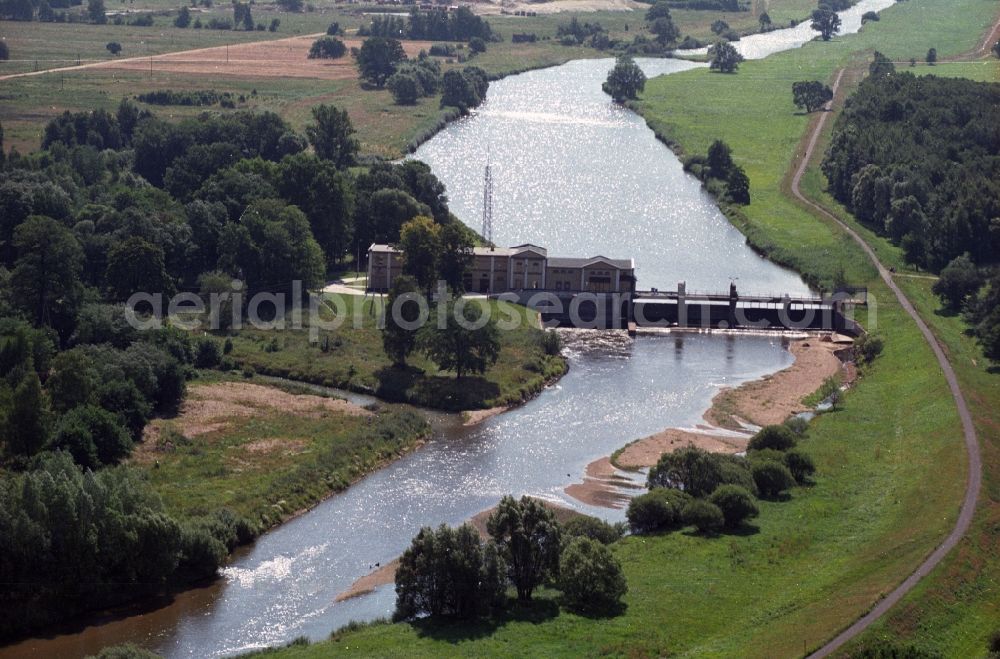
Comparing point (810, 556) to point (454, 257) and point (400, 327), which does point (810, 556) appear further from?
point (454, 257)

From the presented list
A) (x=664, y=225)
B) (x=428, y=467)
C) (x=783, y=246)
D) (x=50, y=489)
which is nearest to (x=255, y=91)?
(x=664, y=225)

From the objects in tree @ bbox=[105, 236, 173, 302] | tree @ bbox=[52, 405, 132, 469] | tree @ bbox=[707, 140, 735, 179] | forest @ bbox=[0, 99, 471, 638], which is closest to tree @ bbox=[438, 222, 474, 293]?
forest @ bbox=[0, 99, 471, 638]

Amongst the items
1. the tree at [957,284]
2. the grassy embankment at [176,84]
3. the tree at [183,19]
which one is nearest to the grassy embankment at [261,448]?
the tree at [957,284]

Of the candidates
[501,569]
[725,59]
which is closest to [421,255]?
[501,569]

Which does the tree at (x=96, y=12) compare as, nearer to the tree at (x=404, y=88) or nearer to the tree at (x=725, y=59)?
the tree at (x=404, y=88)

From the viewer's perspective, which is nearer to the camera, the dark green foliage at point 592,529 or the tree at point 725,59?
the dark green foliage at point 592,529

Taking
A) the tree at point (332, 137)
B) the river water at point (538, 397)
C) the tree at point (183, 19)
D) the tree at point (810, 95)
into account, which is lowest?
the river water at point (538, 397)

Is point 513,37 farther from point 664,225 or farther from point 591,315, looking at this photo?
point 591,315
